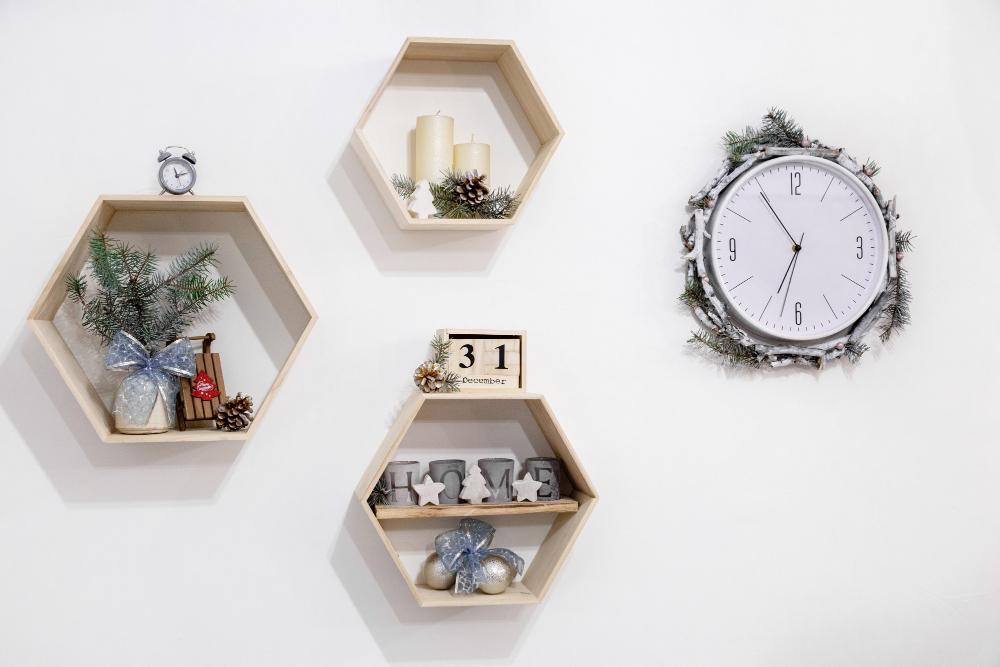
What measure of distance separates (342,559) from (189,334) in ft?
1.65

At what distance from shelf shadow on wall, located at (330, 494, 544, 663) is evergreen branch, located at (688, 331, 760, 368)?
618 millimetres

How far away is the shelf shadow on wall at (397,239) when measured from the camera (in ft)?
4.56

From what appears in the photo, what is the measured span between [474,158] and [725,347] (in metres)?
0.62

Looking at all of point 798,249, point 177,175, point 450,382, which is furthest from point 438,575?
point 798,249

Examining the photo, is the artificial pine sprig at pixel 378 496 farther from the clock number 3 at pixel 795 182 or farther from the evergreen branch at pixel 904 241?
the evergreen branch at pixel 904 241

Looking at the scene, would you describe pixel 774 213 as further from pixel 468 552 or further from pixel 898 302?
pixel 468 552

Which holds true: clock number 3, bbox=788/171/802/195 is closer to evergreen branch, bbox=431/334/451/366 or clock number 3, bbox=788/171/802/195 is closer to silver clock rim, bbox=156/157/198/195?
evergreen branch, bbox=431/334/451/366

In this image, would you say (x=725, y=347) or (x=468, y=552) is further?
(x=725, y=347)

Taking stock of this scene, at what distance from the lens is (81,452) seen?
1.34 m

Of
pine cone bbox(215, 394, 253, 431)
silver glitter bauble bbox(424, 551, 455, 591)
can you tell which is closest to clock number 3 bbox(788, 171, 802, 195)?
silver glitter bauble bbox(424, 551, 455, 591)

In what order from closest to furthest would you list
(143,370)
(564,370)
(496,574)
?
(143,370) → (496,574) → (564,370)

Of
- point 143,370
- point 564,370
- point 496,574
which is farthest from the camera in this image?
point 564,370

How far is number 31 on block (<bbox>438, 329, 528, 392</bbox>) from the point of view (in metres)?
1.34

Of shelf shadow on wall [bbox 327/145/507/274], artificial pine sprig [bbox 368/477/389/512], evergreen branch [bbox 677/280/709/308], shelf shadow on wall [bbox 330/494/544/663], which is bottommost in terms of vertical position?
shelf shadow on wall [bbox 330/494/544/663]
